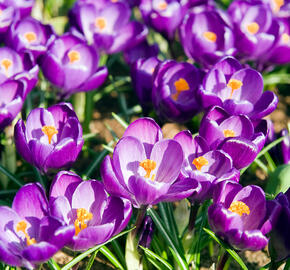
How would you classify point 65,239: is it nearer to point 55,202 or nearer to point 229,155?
point 55,202

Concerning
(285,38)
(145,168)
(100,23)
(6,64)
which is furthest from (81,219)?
(285,38)

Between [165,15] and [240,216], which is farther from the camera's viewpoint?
[165,15]

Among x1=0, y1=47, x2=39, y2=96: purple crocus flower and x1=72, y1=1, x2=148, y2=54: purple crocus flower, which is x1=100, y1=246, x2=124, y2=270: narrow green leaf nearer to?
x1=0, y1=47, x2=39, y2=96: purple crocus flower

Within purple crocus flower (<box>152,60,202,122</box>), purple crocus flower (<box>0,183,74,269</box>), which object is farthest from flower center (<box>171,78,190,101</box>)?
purple crocus flower (<box>0,183,74,269</box>)

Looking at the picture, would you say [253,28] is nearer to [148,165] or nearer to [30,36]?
[30,36]

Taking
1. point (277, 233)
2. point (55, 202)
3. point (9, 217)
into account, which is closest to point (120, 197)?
point (55, 202)
